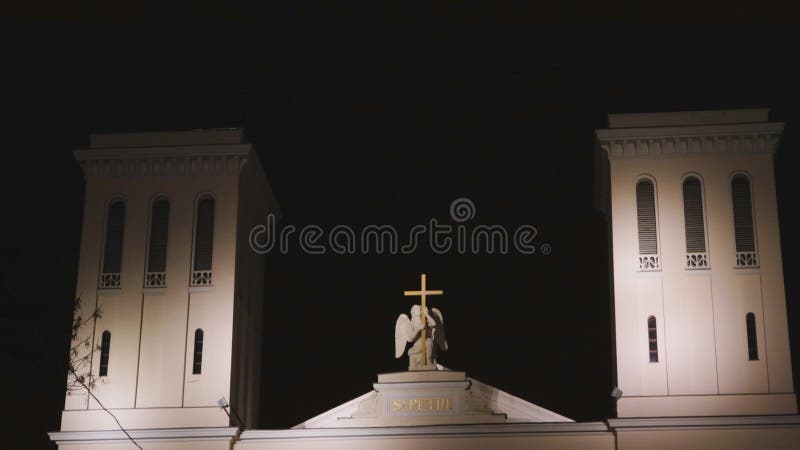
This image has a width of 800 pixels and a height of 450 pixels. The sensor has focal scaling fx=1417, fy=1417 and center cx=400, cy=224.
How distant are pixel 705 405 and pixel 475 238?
12.1m

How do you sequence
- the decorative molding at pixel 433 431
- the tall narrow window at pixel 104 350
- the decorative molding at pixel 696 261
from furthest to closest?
the tall narrow window at pixel 104 350
the decorative molding at pixel 696 261
the decorative molding at pixel 433 431

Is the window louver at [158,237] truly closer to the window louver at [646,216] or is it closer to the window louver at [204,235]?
the window louver at [204,235]

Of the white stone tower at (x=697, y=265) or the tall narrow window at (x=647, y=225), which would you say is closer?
the white stone tower at (x=697, y=265)

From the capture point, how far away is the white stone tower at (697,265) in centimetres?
3375

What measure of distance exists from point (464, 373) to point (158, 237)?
8.67 meters

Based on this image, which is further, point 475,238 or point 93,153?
point 475,238

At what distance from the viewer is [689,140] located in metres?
35.5

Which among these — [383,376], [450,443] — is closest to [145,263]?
[383,376]

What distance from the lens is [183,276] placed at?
35.9m

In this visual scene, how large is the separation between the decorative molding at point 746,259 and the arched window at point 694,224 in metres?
0.77

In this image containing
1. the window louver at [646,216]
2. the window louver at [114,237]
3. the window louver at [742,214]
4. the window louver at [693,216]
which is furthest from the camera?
the window louver at [114,237]

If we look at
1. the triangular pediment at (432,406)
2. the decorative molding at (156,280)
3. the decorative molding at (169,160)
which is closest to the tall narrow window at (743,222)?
the triangular pediment at (432,406)

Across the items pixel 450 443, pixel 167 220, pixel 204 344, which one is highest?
pixel 167 220

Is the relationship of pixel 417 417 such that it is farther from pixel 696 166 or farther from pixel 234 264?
pixel 696 166
